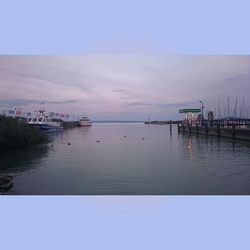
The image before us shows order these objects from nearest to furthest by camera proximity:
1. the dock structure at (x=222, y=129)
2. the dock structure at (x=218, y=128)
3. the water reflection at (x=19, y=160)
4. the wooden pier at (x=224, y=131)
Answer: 1. the water reflection at (x=19, y=160)
2. the dock structure at (x=218, y=128)
3. the dock structure at (x=222, y=129)
4. the wooden pier at (x=224, y=131)

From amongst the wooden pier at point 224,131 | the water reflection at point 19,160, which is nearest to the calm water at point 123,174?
the water reflection at point 19,160

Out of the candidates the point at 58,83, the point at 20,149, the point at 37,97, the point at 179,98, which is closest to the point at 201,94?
the point at 179,98

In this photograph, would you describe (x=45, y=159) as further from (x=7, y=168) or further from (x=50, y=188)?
(x=50, y=188)

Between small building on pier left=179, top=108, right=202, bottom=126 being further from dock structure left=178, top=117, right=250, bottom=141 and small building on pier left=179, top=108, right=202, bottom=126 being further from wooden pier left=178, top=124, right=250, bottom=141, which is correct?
wooden pier left=178, top=124, right=250, bottom=141

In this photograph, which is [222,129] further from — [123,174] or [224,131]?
[123,174]

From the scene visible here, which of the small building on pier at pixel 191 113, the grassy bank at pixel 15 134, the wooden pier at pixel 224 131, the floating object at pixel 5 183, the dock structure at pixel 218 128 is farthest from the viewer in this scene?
the wooden pier at pixel 224 131

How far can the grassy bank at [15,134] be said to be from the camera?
38.0ft

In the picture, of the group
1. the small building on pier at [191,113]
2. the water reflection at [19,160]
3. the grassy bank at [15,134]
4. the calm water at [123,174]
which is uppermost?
the small building on pier at [191,113]

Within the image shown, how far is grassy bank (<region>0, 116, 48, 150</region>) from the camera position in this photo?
11.6 metres

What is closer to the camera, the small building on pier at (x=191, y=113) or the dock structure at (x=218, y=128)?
the small building on pier at (x=191, y=113)

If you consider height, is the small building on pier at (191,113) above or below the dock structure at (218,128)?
above

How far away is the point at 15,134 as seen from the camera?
12055 mm

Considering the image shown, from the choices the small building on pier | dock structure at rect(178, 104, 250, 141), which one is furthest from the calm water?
dock structure at rect(178, 104, 250, 141)

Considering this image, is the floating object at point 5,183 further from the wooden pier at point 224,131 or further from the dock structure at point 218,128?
the wooden pier at point 224,131
